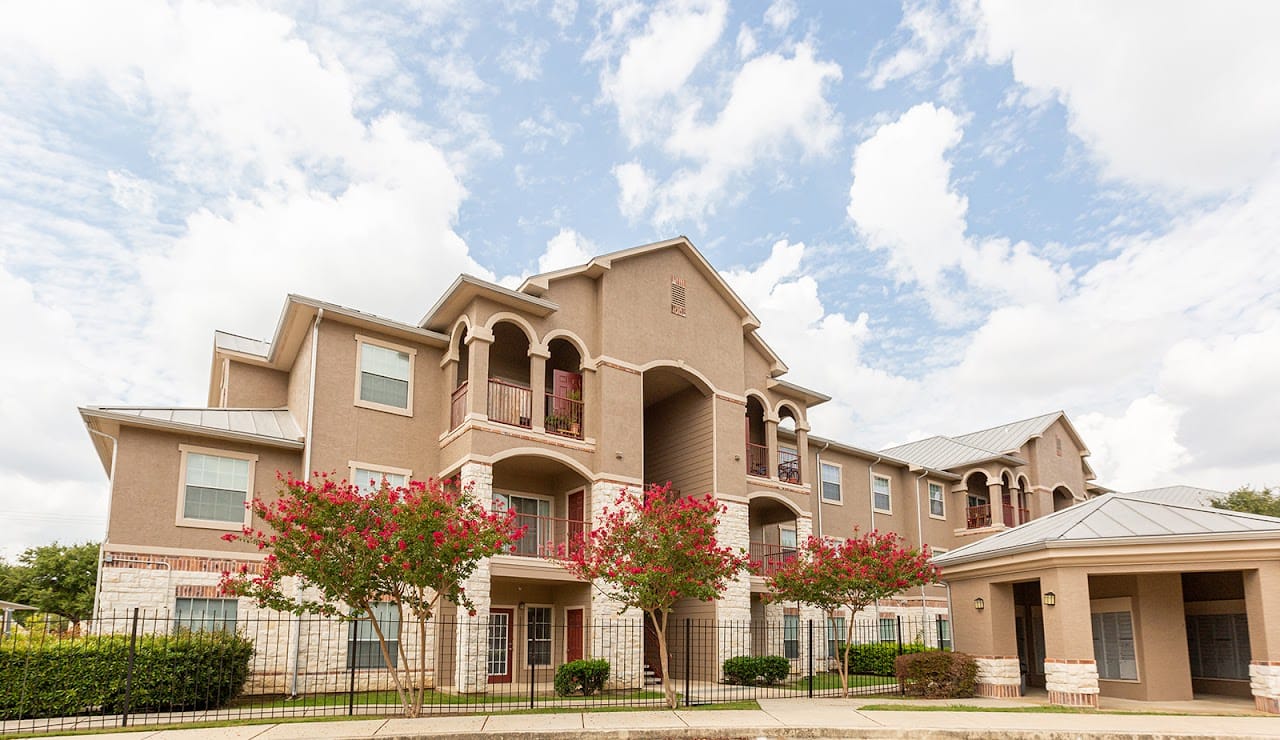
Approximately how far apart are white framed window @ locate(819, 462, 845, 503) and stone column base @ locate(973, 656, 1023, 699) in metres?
12.9

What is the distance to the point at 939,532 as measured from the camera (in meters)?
36.2

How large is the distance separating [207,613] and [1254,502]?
4371 cm

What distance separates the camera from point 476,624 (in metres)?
20.3

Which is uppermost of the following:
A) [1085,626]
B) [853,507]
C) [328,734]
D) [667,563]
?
[853,507]

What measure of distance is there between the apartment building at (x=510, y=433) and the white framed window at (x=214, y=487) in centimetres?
4

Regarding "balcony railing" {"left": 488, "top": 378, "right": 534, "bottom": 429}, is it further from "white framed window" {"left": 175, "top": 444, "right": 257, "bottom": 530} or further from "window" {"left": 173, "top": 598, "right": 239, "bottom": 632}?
"window" {"left": 173, "top": 598, "right": 239, "bottom": 632}

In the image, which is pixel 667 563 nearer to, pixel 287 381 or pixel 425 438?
pixel 425 438

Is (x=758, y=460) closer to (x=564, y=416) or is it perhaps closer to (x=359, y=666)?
(x=564, y=416)

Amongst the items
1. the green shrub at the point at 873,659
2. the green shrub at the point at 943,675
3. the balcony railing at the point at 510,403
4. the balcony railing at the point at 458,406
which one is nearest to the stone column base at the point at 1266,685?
the green shrub at the point at 943,675

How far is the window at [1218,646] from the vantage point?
63.0ft

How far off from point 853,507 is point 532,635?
1484 centimetres

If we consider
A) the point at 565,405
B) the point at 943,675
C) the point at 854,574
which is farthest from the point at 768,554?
the point at 943,675

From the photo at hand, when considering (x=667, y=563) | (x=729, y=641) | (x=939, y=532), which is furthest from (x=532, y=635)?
(x=939, y=532)

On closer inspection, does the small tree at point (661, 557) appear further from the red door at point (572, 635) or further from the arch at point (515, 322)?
the arch at point (515, 322)
